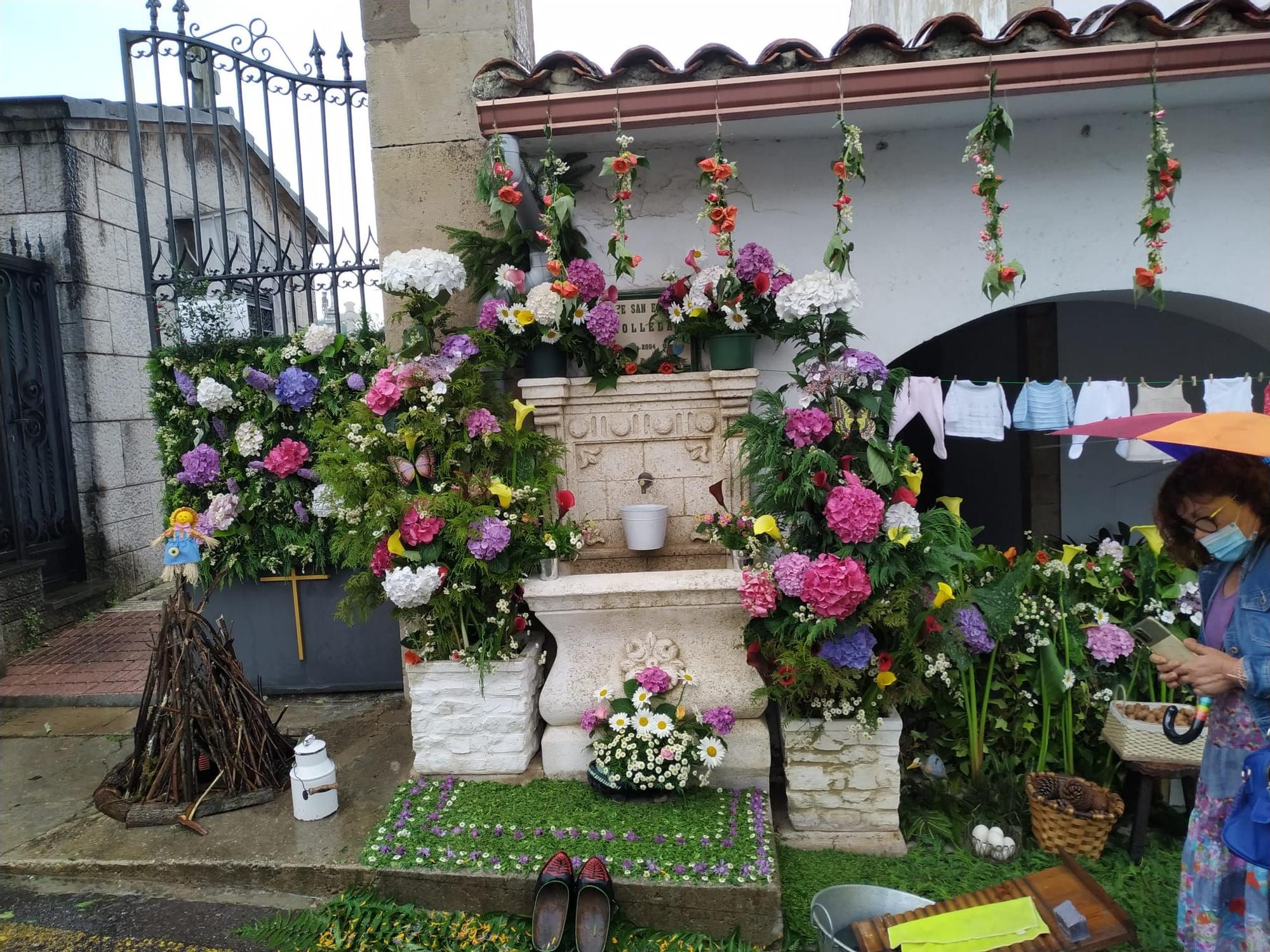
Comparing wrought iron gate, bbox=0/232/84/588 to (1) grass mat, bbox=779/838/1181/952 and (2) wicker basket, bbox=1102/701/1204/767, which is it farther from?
(2) wicker basket, bbox=1102/701/1204/767

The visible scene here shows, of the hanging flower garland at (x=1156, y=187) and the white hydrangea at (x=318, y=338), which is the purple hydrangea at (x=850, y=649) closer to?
the hanging flower garland at (x=1156, y=187)

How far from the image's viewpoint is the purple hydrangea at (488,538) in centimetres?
342

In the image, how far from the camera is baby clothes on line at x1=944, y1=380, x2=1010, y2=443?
13.7 ft

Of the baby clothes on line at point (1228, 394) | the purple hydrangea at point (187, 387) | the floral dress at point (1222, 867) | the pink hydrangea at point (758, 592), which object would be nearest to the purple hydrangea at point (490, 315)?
the pink hydrangea at point (758, 592)

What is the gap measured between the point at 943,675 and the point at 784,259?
2.37 meters

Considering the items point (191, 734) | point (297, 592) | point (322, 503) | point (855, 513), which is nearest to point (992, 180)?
point (855, 513)

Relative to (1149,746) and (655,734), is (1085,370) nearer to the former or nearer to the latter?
(1149,746)

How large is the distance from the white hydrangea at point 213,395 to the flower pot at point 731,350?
3013 mm

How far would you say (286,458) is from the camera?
4688 millimetres

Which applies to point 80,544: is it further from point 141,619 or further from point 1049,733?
point 1049,733

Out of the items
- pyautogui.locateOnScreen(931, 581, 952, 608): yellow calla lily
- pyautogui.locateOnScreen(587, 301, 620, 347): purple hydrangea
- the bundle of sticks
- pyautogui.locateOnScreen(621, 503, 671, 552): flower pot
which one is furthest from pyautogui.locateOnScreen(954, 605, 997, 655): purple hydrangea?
the bundle of sticks

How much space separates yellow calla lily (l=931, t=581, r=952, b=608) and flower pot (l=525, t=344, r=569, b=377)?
2168 millimetres

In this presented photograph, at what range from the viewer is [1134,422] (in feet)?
8.38

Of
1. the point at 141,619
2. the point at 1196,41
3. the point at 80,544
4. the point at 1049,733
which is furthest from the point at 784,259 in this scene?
the point at 80,544
